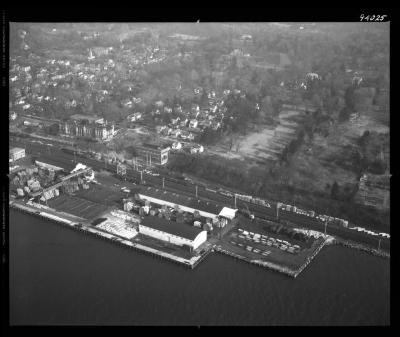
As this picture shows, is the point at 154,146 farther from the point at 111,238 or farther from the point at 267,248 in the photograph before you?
the point at 267,248

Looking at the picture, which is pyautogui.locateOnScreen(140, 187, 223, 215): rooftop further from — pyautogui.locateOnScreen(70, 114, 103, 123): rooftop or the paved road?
pyautogui.locateOnScreen(70, 114, 103, 123): rooftop

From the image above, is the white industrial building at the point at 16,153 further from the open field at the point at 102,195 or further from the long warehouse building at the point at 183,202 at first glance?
the long warehouse building at the point at 183,202

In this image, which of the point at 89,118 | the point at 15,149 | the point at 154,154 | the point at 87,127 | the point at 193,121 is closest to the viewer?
the point at 154,154

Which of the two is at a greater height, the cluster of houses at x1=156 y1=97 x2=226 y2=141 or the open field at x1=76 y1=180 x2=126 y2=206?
the cluster of houses at x1=156 y1=97 x2=226 y2=141

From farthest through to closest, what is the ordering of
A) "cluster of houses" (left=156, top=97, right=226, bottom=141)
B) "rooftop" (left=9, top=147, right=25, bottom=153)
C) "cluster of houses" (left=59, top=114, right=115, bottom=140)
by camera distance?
1. "cluster of houses" (left=59, top=114, right=115, bottom=140)
2. "cluster of houses" (left=156, top=97, right=226, bottom=141)
3. "rooftop" (left=9, top=147, right=25, bottom=153)

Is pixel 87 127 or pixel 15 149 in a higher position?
pixel 87 127

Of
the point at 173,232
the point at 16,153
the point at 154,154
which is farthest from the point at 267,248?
the point at 16,153

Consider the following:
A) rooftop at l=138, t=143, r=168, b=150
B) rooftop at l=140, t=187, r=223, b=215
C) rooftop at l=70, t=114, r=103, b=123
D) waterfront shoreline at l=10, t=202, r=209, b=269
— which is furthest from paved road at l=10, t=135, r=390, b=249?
waterfront shoreline at l=10, t=202, r=209, b=269
